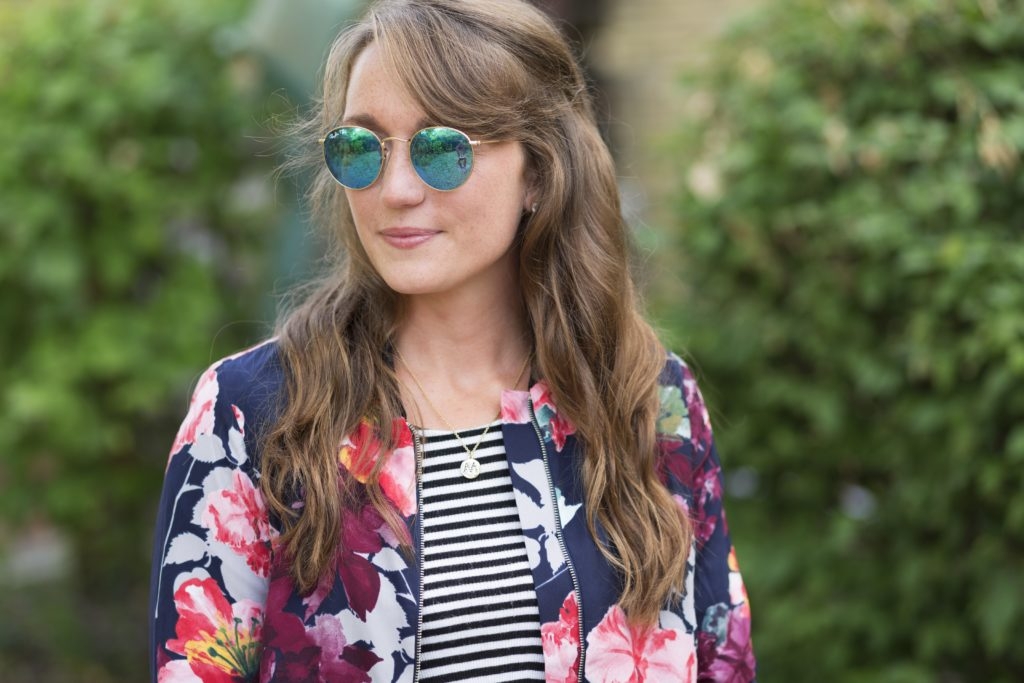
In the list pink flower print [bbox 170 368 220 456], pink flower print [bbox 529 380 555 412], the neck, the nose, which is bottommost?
pink flower print [bbox 170 368 220 456]

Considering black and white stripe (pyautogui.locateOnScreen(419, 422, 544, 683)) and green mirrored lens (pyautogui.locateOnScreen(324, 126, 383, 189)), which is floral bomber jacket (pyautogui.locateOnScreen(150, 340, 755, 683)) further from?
green mirrored lens (pyautogui.locateOnScreen(324, 126, 383, 189))

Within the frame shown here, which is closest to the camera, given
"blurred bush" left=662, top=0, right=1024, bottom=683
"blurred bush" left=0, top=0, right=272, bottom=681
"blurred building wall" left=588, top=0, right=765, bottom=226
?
"blurred bush" left=662, top=0, right=1024, bottom=683

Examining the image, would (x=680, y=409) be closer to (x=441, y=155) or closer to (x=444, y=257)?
(x=444, y=257)

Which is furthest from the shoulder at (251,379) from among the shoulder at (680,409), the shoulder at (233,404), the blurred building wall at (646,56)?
the blurred building wall at (646,56)

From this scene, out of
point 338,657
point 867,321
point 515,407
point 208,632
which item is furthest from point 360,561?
point 867,321

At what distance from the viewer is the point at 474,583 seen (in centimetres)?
193

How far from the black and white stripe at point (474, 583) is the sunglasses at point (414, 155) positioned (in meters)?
0.44

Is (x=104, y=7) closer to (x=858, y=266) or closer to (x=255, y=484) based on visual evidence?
(x=858, y=266)

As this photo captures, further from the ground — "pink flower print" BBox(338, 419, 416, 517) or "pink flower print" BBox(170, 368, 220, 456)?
"pink flower print" BBox(170, 368, 220, 456)

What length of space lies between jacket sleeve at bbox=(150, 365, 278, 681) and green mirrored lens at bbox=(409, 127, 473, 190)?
51cm

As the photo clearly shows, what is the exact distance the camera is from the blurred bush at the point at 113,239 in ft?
14.6

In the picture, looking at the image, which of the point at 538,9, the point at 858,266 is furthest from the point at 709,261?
the point at 538,9

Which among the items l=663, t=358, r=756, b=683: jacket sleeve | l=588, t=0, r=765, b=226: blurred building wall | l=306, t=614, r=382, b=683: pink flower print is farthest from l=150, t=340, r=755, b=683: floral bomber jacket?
l=588, t=0, r=765, b=226: blurred building wall

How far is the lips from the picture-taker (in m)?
1.96
